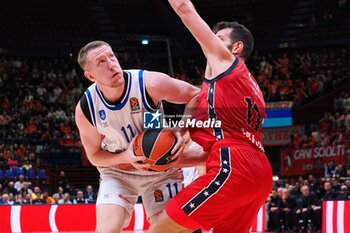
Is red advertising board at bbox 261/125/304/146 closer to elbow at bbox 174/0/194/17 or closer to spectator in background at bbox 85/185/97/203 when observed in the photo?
spectator in background at bbox 85/185/97/203

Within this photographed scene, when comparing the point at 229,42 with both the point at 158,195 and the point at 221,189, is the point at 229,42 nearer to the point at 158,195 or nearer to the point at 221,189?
the point at 221,189

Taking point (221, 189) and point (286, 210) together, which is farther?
point (286, 210)

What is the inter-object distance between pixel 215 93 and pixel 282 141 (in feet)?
56.9

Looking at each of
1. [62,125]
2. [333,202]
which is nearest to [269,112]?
[62,125]

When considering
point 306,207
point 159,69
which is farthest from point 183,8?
point 159,69

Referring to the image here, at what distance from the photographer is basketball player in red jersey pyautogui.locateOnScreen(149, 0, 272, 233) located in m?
3.89

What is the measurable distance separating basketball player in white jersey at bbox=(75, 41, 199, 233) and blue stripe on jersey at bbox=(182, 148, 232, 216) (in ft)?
2.02

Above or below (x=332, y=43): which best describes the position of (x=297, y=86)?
below

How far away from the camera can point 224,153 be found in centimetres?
395

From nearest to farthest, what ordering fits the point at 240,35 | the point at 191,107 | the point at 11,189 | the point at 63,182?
the point at 240,35
the point at 191,107
the point at 11,189
the point at 63,182

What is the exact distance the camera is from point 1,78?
23.7 meters

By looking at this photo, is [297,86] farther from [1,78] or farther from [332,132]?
[1,78]

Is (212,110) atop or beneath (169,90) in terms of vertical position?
beneath

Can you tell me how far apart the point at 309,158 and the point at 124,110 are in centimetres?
1361
